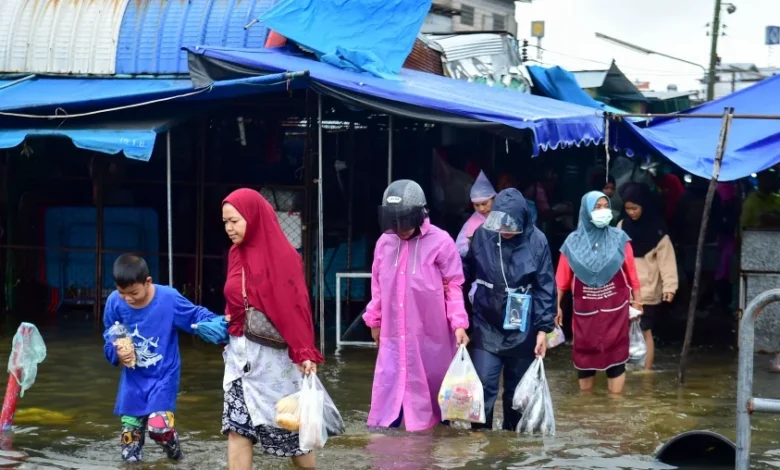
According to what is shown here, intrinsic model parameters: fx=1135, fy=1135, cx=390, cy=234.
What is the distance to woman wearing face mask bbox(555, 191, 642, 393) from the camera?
876 centimetres

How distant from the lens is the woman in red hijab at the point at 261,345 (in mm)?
5484

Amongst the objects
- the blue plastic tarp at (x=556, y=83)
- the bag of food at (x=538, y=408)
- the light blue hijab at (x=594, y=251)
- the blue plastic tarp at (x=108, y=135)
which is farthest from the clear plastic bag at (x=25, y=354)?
the blue plastic tarp at (x=556, y=83)

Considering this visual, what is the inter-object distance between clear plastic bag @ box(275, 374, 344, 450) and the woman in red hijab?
76 millimetres

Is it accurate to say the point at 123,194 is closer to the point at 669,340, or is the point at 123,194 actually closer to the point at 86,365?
the point at 86,365

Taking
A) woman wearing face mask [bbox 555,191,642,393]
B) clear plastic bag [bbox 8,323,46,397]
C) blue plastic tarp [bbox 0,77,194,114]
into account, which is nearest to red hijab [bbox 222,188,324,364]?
clear plastic bag [bbox 8,323,46,397]

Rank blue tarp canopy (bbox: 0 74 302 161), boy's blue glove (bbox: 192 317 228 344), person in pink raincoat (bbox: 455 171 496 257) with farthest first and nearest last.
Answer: blue tarp canopy (bbox: 0 74 302 161) < person in pink raincoat (bbox: 455 171 496 257) < boy's blue glove (bbox: 192 317 228 344)

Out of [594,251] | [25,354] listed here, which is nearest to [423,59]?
[594,251]

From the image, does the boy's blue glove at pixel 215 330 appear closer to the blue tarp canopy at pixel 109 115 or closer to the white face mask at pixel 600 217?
the white face mask at pixel 600 217

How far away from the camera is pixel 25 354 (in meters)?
6.73

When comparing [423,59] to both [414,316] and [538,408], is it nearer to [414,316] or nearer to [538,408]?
[414,316]

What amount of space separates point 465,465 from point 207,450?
1.57m

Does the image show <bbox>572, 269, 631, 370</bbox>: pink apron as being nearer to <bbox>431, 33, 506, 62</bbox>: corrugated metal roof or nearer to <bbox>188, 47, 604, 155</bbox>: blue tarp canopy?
<bbox>188, 47, 604, 155</bbox>: blue tarp canopy

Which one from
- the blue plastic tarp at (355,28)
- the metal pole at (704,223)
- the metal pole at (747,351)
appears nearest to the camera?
the metal pole at (747,351)

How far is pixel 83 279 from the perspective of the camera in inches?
507
